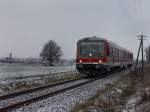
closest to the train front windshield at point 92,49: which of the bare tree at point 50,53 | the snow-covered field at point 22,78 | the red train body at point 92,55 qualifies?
the red train body at point 92,55

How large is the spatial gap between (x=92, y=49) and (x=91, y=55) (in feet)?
1.87

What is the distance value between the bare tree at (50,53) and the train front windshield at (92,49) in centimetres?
7697

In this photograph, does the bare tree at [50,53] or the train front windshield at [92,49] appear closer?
the train front windshield at [92,49]

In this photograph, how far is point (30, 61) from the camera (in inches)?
5123

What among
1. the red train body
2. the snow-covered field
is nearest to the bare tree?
Answer: the snow-covered field

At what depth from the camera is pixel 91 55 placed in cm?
2534

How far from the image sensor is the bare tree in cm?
10462

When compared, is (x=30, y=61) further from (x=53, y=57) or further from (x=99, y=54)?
(x=99, y=54)

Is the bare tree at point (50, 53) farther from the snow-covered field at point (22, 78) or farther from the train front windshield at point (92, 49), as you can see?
the train front windshield at point (92, 49)

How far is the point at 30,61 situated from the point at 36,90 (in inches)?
4513

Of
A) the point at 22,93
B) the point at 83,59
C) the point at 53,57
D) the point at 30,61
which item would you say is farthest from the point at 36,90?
the point at 30,61

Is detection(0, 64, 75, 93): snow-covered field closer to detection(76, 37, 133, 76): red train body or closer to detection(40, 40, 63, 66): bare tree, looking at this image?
detection(76, 37, 133, 76): red train body

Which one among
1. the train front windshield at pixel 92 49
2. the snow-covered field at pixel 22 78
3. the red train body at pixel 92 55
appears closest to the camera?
the snow-covered field at pixel 22 78

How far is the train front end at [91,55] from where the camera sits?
25.2 meters
